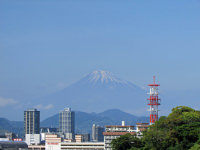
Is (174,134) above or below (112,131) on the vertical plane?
below

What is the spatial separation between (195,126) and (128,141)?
38.6 ft

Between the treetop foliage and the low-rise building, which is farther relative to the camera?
the low-rise building

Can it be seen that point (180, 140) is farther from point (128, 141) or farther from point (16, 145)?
point (16, 145)

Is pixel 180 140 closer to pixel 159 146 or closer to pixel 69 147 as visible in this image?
pixel 159 146

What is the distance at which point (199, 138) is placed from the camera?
80.5 meters

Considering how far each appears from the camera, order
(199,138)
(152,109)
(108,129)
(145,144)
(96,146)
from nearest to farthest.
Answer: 1. (199,138)
2. (145,144)
3. (152,109)
4. (108,129)
5. (96,146)

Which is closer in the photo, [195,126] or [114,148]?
[195,126]

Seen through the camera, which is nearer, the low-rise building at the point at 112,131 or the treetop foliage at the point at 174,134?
the treetop foliage at the point at 174,134

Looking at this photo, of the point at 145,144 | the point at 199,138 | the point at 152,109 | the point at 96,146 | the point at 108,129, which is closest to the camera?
the point at 199,138

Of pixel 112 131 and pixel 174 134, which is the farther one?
pixel 112 131

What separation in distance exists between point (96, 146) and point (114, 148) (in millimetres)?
78682

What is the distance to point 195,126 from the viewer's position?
8469 centimetres

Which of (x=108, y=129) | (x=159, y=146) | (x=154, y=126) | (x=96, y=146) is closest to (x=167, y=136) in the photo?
(x=159, y=146)

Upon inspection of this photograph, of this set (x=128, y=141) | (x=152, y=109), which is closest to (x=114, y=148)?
(x=128, y=141)
